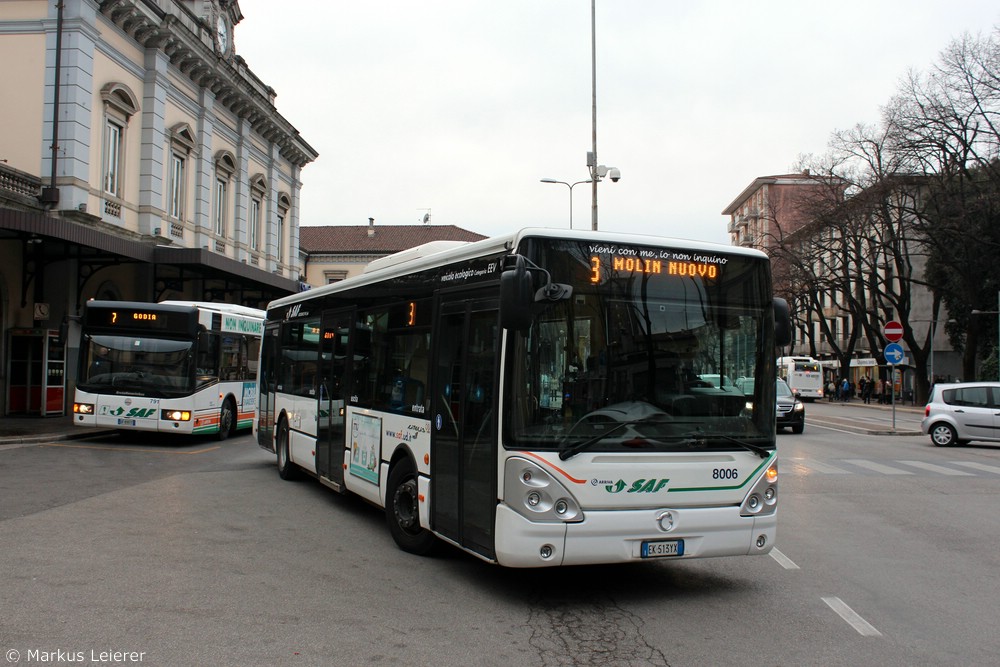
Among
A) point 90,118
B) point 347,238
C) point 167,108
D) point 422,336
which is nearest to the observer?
point 422,336

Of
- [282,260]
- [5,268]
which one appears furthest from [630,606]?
[282,260]

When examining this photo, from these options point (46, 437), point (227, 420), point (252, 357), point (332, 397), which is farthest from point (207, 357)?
point (332, 397)

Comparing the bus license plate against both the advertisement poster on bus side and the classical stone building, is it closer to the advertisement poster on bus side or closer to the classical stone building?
the advertisement poster on bus side

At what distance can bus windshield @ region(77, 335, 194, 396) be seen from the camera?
17125mm

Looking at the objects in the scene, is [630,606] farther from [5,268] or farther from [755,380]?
[5,268]

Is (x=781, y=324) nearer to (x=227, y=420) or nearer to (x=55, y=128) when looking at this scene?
(x=227, y=420)

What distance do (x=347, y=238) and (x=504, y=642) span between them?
79859 millimetres

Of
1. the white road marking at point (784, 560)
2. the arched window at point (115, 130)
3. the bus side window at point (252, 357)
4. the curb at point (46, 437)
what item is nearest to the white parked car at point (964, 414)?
the white road marking at point (784, 560)

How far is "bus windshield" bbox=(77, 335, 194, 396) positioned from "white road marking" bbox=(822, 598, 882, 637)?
14.1m

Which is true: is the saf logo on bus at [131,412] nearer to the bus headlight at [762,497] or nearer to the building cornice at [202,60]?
the bus headlight at [762,497]

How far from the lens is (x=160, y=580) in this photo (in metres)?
6.75

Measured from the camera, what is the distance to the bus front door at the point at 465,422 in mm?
6496

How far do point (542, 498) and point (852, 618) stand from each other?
7.70 feet

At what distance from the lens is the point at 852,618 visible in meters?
6.08
